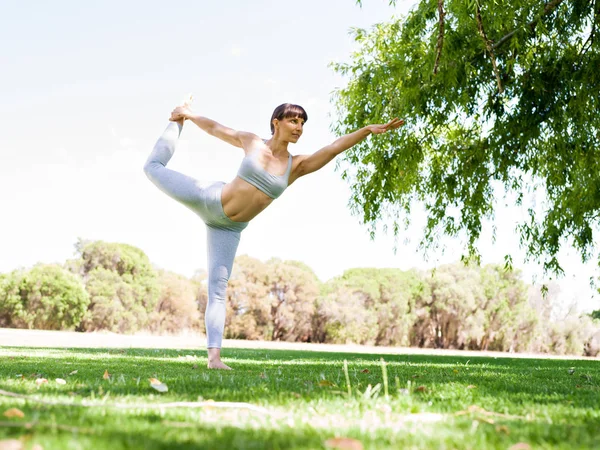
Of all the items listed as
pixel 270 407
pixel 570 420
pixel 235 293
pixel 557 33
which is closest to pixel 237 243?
pixel 270 407

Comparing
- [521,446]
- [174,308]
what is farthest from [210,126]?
[174,308]

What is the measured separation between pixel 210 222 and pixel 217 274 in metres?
0.45

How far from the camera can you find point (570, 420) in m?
2.15

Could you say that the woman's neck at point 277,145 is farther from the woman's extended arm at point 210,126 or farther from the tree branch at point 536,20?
the tree branch at point 536,20

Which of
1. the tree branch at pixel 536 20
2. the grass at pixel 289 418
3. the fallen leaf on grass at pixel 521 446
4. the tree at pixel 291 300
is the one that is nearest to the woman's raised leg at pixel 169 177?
the grass at pixel 289 418

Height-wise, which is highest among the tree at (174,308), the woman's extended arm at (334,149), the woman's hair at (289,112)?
the woman's hair at (289,112)

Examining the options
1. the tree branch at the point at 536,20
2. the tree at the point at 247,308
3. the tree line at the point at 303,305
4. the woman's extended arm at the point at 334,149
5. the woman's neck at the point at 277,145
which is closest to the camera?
the woman's extended arm at the point at 334,149

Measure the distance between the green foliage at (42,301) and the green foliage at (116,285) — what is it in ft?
5.35

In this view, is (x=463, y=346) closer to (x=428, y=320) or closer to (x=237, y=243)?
(x=428, y=320)

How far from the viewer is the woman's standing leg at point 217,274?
488 centimetres

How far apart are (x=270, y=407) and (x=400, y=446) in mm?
866

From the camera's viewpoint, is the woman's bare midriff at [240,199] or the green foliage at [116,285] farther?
the green foliage at [116,285]

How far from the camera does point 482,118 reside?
996 cm

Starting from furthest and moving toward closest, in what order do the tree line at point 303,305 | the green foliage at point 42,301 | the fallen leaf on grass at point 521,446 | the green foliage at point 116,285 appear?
the green foliage at point 116,285, the tree line at point 303,305, the green foliage at point 42,301, the fallen leaf on grass at point 521,446
